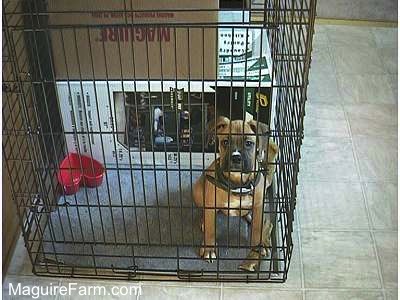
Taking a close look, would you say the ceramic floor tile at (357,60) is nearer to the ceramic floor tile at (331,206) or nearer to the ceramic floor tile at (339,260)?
the ceramic floor tile at (331,206)

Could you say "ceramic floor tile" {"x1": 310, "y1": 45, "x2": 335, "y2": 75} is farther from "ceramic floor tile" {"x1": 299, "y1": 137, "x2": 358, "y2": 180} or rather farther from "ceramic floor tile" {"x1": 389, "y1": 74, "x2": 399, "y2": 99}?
"ceramic floor tile" {"x1": 299, "y1": 137, "x2": 358, "y2": 180}

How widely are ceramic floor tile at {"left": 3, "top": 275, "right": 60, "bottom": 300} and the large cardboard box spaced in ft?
1.83

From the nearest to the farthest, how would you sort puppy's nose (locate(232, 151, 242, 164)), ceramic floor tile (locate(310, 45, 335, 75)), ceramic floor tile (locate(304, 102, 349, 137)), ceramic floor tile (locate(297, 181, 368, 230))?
1. puppy's nose (locate(232, 151, 242, 164))
2. ceramic floor tile (locate(297, 181, 368, 230))
3. ceramic floor tile (locate(304, 102, 349, 137))
4. ceramic floor tile (locate(310, 45, 335, 75))

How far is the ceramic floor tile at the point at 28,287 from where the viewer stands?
176 cm

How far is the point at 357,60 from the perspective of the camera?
269 centimetres

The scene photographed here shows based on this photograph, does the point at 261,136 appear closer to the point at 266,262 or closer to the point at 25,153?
the point at 266,262

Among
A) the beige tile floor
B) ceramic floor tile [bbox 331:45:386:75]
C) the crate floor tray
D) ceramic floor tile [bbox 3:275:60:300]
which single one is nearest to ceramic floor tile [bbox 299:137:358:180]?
the beige tile floor

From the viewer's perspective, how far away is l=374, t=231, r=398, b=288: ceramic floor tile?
5.93 ft

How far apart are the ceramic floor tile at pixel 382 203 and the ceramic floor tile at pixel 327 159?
77mm

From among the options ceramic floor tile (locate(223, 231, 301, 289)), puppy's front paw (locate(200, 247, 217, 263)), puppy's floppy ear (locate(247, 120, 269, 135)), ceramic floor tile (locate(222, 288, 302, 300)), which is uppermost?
puppy's floppy ear (locate(247, 120, 269, 135))

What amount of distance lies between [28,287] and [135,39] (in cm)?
73

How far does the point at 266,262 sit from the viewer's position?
6.06 ft

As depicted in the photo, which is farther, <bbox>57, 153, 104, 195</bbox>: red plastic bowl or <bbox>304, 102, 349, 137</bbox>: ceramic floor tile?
<bbox>304, 102, 349, 137</bbox>: ceramic floor tile

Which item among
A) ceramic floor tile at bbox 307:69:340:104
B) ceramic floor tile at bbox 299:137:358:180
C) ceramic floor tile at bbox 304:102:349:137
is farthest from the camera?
ceramic floor tile at bbox 307:69:340:104
